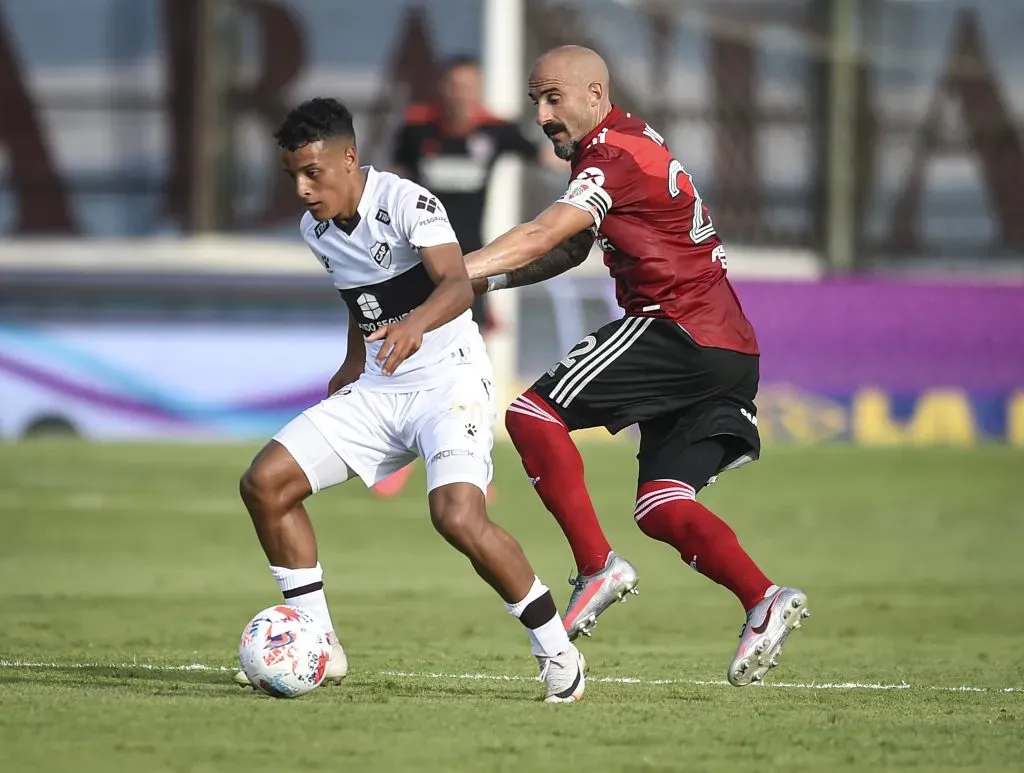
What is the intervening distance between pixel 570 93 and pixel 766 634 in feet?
6.39

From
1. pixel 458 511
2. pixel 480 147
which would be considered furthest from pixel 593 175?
pixel 480 147

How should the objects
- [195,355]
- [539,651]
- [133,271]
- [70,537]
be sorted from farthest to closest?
[133,271] < [195,355] < [70,537] < [539,651]

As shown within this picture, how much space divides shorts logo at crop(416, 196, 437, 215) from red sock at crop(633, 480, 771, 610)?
120 cm

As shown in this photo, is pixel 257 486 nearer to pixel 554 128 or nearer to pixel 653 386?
pixel 653 386

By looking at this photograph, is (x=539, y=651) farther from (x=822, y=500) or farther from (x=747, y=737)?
(x=822, y=500)

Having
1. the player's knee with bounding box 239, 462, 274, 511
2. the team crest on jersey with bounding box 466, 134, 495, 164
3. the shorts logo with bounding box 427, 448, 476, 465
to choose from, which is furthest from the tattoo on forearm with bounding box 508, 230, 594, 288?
the team crest on jersey with bounding box 466, 134, 495, 164

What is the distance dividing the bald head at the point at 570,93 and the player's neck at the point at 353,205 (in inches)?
25.3

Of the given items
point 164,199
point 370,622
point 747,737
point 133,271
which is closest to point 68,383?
point 133,271

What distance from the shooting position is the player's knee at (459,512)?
582cm

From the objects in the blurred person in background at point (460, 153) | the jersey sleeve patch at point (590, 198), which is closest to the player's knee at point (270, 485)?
the jersey sleeve patch at point (590, 198)

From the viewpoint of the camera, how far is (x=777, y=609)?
5.98 metres

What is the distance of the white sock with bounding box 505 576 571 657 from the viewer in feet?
19.3

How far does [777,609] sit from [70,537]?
683 cm

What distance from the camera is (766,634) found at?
595cm
